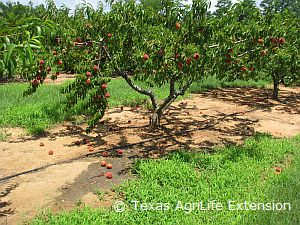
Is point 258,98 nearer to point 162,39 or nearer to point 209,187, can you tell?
point 162,39

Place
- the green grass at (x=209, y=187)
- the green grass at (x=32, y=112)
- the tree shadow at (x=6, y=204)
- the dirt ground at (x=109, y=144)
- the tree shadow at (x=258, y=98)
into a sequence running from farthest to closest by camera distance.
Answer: the tree shadow at (x=258, y=98), the green grass at (x=32, y=112), the dirt ground at (x=109, y=144), the tree shadow at (x=6, y=204), the green grass at (x=209, y=187)

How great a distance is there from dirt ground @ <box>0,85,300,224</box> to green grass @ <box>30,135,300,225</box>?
31 cm

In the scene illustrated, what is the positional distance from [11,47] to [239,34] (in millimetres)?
4666

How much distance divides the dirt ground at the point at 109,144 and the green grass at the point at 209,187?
314mm

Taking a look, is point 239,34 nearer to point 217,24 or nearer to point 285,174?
point 217,24

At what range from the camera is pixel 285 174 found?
4.45 meters

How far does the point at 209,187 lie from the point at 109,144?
220cm

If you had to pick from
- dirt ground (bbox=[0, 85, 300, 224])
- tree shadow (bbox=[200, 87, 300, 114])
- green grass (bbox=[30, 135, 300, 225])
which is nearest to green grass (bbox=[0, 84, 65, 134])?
dirt ground (bbox=[0, 85, 300, 224])

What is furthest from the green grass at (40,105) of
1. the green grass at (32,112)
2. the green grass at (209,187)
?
the green grass at (209,187)

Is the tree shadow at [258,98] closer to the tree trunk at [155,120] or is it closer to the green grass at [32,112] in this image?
the tree trunk at [155,120]

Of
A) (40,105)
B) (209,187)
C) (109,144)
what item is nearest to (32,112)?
(40,105)

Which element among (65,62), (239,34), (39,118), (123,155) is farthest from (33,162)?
(239,34)

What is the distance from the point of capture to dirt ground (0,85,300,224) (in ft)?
13.1

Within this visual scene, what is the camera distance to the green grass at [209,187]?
3457mm
